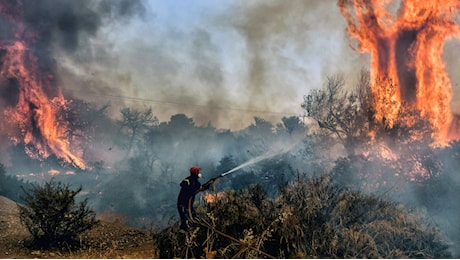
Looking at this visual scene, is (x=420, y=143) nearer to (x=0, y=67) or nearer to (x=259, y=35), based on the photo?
(x=259, y=35)

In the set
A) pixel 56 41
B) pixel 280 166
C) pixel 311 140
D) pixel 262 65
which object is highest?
pixel 56 41

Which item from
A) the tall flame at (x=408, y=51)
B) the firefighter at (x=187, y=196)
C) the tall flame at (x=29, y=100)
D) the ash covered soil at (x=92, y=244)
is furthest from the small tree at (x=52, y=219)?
the tall flame at (x=408, y=51)

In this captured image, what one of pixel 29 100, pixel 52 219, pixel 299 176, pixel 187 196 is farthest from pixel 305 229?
pixel 29 100

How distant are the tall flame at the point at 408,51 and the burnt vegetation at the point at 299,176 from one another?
0.75 metres

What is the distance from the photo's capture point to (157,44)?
2127 centimetres

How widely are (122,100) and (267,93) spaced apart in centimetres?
856

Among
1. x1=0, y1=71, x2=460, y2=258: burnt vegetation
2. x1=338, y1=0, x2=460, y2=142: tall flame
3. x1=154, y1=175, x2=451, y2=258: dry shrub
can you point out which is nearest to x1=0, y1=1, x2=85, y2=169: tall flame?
x1=0, y1=71, x2=460, y2=258: burnt vegetation

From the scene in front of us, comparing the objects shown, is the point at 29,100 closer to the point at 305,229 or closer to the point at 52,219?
the point at 52,219

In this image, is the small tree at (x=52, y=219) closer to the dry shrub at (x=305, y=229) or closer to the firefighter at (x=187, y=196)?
the dry shrub at (x=305, y=229)

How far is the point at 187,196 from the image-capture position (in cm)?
1021

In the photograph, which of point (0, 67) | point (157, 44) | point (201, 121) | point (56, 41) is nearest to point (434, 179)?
point (201, 121)

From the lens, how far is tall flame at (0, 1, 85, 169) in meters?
20.0

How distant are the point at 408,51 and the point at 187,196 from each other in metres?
15.2

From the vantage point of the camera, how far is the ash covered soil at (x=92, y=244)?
1052 cm
